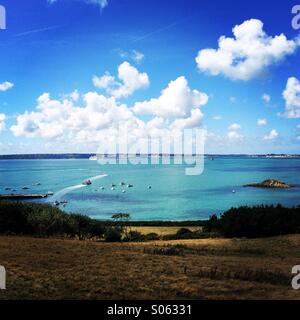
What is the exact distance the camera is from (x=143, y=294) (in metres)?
→ 8.73

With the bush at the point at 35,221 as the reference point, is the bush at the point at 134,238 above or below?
below

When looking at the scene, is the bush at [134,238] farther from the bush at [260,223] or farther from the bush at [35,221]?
the bush at [260,223]

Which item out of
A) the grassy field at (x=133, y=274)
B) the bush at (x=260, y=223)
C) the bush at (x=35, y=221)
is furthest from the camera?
the bush at (x=260, y=223)

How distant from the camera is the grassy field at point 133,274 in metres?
8.80

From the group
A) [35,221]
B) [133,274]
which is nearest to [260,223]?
[35,221]

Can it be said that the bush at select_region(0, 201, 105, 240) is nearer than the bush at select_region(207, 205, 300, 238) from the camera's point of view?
Yes

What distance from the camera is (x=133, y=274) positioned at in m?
10.4

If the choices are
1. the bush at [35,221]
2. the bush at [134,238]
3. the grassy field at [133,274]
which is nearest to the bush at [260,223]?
the bush at [134,238]

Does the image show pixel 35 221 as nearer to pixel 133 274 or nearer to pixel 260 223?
pixel 133 274

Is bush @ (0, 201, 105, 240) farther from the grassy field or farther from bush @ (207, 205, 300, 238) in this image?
bush @ (207, 205, 300, 238)

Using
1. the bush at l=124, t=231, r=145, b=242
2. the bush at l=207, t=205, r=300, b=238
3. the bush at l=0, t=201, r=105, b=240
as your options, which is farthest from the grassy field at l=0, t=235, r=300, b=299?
the bush at l=207, t=205, r=300, b=238

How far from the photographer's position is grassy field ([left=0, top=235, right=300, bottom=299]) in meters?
8.80

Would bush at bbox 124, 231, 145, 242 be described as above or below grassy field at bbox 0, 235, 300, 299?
below
